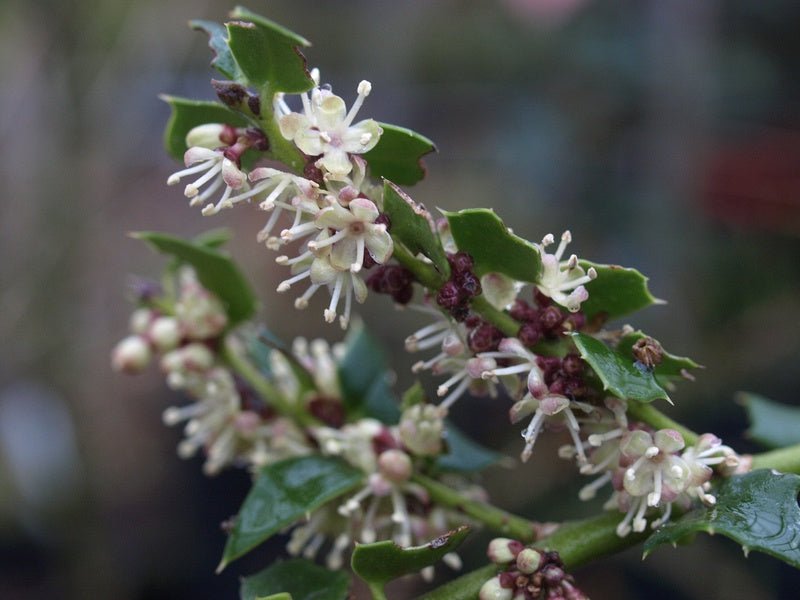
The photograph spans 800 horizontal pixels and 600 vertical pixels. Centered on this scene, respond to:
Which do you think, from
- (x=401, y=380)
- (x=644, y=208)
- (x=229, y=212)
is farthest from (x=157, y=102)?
(x=644, y=208)

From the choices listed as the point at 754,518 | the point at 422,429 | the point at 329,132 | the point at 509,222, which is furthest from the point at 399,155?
the point at 509,222

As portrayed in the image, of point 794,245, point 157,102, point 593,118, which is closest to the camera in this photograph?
point 794,245

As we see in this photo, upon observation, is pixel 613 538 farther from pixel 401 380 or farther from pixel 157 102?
pixel 157 102

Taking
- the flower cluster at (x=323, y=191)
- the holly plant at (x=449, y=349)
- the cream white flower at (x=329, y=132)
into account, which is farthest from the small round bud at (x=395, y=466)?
the cream white flower at (x=329, y=132)

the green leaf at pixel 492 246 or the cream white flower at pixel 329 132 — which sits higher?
the cream white flower at pixel 329 132

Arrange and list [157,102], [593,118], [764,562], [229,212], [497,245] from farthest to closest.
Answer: [229,212], [157,102], [593,118], [764,562], [497,245]

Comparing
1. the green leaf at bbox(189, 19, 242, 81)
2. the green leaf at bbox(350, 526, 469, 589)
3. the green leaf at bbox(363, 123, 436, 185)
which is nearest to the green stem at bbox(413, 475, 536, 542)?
the green leaf at bbox(350, 526, 469, 589)

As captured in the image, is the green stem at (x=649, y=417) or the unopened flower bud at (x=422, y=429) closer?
the green stem at (x=649, y=417)

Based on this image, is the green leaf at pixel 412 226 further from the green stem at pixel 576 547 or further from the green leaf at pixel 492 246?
the green stem at pixel 576 547
